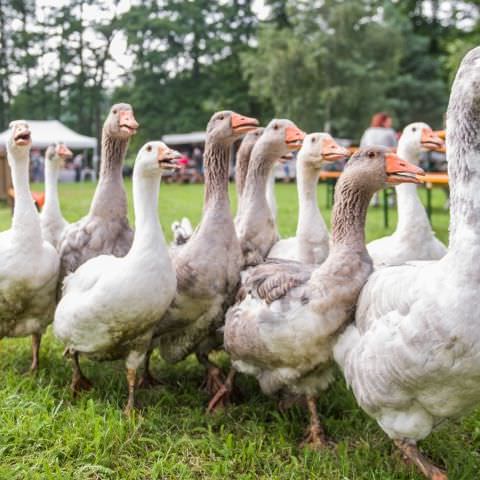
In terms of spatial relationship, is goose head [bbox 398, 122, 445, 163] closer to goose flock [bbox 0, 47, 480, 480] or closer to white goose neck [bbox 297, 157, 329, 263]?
goose flock [bbox 0, 47, 480, 480]

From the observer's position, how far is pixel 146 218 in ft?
11.4

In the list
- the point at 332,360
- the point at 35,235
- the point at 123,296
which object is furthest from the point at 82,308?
the point at 332,360

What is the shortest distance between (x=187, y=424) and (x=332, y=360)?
0.95 metres

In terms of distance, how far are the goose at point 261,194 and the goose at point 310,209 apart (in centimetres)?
11

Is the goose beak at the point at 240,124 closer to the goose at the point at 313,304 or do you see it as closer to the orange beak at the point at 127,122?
the orange beak at the point at 127,122

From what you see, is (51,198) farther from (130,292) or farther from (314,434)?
(314,434)

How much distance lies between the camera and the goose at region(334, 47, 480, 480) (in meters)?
2.41

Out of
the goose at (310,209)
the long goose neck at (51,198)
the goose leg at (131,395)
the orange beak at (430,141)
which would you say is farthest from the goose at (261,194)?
the long goose neck at (51,198)

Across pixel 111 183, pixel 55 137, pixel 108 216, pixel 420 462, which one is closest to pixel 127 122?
pixel 111 183

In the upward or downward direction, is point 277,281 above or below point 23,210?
below

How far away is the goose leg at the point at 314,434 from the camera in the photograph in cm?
325

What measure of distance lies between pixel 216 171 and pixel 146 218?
0.71 meters

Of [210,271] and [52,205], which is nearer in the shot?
[210,271]

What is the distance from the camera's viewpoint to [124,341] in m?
3.50
